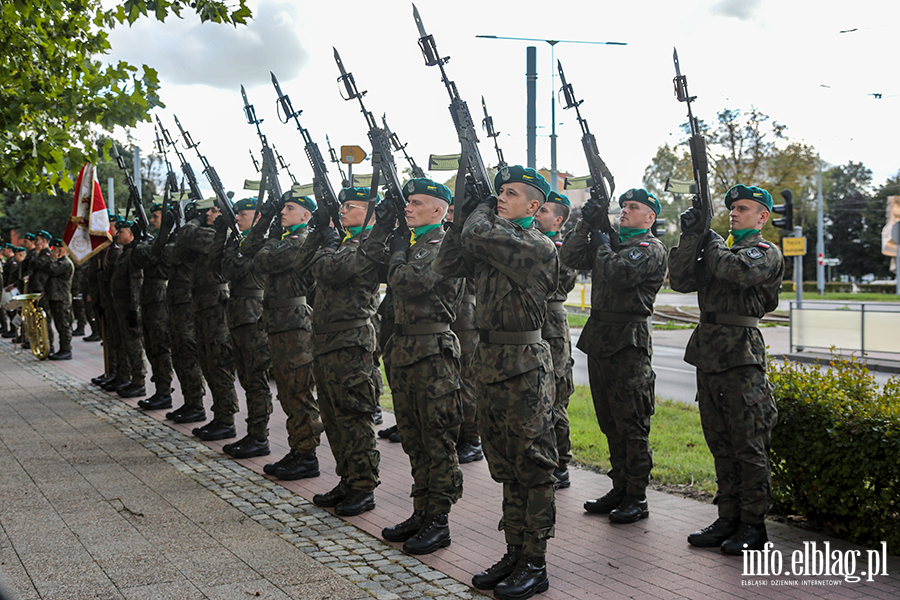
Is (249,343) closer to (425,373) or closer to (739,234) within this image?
(425,373)

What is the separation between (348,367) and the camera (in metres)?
5.73

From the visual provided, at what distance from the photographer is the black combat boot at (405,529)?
5113mm

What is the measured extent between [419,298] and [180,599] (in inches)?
85.3

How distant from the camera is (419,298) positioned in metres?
5.11

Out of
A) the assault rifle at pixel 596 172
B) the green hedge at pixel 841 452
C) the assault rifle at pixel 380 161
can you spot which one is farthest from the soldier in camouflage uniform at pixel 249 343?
the green hedge at pixel 841 452

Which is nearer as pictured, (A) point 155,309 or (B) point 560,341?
(B) point 560,341

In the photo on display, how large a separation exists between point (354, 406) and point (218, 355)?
2.92 meters

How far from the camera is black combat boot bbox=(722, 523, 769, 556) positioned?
4.79m

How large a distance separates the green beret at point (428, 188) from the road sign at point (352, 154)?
4089mm

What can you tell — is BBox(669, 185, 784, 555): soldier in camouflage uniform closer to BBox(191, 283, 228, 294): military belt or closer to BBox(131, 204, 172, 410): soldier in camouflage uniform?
BBox(191, 283, 228, 294): military belt

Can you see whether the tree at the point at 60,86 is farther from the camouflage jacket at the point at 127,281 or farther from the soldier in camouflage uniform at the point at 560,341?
the soldier in camouflage uniform at the point at 560,341

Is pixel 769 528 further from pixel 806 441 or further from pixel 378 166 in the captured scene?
pixel 378 166

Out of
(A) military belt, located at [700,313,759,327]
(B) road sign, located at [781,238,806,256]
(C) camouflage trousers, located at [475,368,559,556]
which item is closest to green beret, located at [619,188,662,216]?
(A) military belt, located at [700,313,759,327]

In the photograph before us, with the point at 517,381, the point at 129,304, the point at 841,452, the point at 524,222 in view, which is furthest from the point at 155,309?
the point at 841,452
